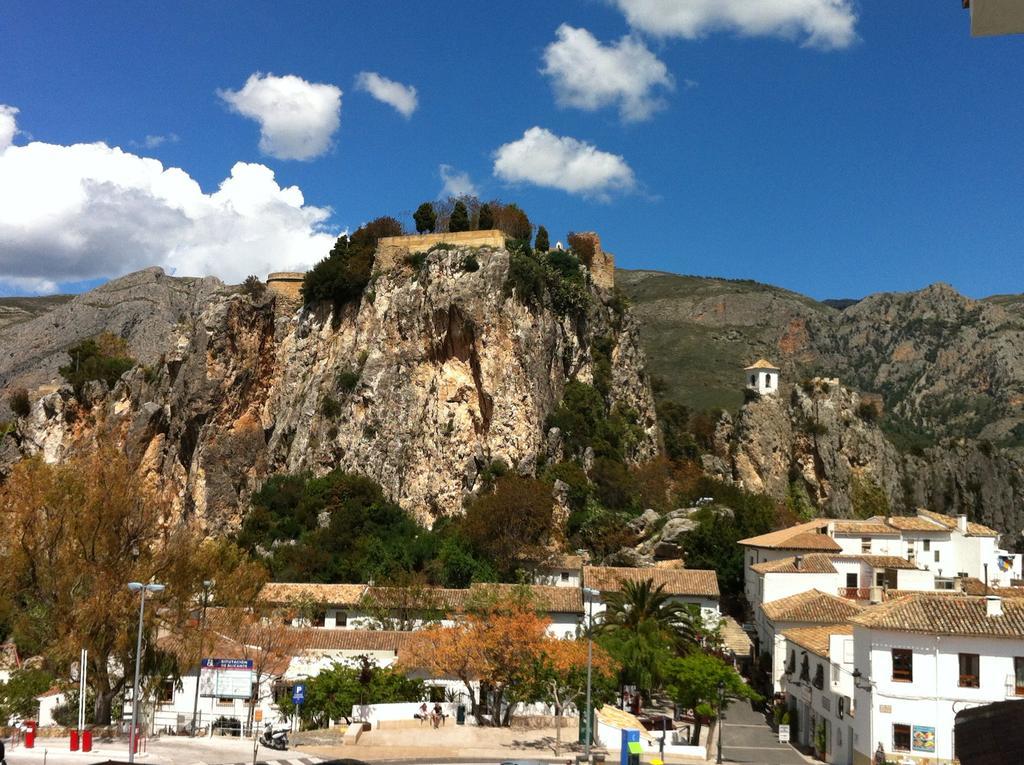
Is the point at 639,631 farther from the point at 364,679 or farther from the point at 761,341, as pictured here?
the point at 761,341

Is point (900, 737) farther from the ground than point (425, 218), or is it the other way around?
point (425, 218)

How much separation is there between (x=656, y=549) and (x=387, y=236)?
31.1 metres

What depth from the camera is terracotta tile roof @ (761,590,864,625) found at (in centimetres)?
4162

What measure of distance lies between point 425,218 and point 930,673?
50.9 m

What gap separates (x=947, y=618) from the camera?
101ft

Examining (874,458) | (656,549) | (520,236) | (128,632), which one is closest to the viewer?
(128,632)

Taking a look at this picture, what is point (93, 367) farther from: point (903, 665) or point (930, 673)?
point (930, 673)

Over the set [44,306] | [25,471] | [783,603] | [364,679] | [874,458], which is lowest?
[364,679]

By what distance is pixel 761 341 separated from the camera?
145 metres

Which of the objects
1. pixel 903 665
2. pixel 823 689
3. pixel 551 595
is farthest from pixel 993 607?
pixel 551 595

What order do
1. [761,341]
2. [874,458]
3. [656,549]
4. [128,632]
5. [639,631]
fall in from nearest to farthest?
[128,632] → [639,631] → [656,549] → [874,458] → [761,341]

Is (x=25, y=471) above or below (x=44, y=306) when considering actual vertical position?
below

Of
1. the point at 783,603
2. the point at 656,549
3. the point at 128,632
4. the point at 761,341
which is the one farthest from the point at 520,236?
the point at 761,341

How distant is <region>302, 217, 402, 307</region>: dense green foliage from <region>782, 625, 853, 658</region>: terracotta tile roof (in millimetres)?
42406
